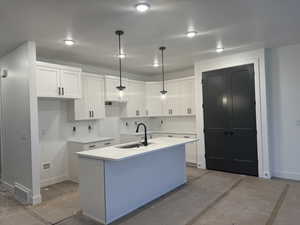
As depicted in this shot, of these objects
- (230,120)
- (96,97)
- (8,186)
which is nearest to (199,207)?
(230,120)

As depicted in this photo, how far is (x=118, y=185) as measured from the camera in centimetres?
295

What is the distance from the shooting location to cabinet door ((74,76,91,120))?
185 inches

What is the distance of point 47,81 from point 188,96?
357 centimetres

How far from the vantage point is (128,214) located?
3.05m

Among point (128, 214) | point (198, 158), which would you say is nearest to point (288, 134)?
point (198, 158)

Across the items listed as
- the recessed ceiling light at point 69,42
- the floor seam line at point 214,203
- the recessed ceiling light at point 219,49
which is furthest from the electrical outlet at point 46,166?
the recessed ceiling light at point 219,49

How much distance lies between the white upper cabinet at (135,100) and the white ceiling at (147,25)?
5.41 ft

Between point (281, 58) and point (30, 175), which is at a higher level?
point (281, 58)

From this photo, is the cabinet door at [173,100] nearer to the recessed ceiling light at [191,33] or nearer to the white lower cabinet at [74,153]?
the white lower cabinet at [74,153]

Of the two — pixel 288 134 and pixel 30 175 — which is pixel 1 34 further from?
pixel 288 134

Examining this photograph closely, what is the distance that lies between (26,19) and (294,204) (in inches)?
183

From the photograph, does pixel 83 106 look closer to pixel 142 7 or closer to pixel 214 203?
pixel 142 7

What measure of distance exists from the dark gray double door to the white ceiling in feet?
2.26

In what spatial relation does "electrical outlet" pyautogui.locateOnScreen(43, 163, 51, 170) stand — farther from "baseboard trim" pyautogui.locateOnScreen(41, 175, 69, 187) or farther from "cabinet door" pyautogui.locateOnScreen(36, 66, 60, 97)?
"cabinet door" pyautogui.locateOnScreen(36, 66, 60, 97)
